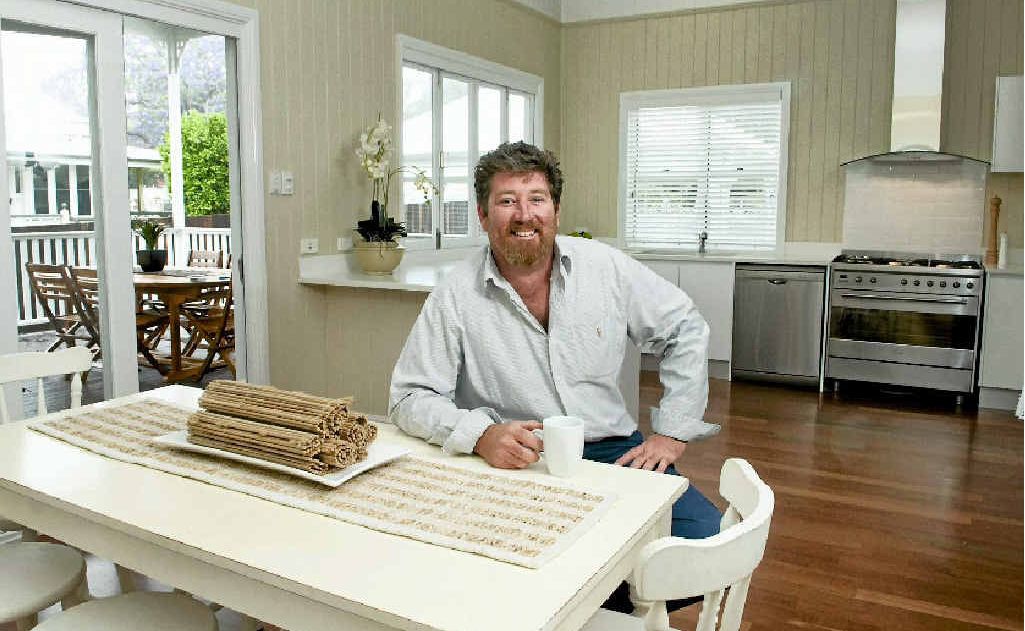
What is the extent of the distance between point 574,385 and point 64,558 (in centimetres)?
122

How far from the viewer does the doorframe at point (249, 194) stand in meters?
3.82

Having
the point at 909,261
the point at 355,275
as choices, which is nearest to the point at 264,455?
the point at 355,275

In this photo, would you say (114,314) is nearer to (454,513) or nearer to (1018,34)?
(454,513)

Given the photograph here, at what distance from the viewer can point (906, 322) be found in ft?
17.8

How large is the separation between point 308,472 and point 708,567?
74cm

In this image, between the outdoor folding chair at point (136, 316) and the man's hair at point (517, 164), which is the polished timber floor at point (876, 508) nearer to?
the outdoor folding chair at point (136, 316)

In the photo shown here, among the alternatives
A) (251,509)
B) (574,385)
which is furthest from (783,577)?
(251,509)

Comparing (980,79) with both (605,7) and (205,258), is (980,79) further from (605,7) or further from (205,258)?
(205,258)

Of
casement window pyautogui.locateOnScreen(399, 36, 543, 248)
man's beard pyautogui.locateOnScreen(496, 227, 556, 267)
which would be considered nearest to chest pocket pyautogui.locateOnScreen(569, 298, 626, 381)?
man's beard pyautogui.locateOnScreen(496, 227, 556, 267)

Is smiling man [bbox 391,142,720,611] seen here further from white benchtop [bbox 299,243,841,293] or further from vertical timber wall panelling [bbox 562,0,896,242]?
vertical timber wall panelling [bbox 562,0,896,242]

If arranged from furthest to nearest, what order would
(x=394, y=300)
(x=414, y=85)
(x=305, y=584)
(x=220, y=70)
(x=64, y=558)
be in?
(x=414, y=85)
(x=394, y=300)
(x=220, y=70)
(x=64, y=558)
(x=305, y=584)

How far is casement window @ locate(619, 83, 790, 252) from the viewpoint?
631 centimetres

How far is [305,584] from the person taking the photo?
1.10m

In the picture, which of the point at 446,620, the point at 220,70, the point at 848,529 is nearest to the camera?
the point at 446,620
